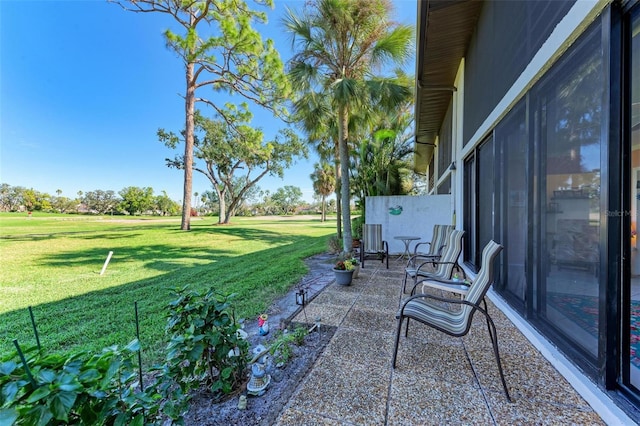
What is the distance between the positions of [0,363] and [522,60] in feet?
14.0

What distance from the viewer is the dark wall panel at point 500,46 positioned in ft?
7.77

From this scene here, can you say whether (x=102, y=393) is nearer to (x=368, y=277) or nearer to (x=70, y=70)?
(x=368, y=277)

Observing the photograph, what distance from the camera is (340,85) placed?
567 centimetres

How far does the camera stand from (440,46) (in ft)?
16.7

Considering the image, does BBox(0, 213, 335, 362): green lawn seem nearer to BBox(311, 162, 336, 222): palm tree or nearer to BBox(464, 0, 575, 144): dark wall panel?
BBox(464, 0, 575, 144): dark wall panel

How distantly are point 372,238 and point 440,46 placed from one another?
13.8 feet

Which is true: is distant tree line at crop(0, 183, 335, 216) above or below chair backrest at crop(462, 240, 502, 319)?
above

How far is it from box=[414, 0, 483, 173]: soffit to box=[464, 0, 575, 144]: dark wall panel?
0.23 meters

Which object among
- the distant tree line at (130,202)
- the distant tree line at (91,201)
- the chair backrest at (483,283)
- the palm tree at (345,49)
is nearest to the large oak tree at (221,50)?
the palm tree at (345,49)

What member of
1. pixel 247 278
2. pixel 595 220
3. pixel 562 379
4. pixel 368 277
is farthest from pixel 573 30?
pixel 247 278

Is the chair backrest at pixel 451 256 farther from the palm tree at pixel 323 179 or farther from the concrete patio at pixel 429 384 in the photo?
the palm tree at pixel 323 179

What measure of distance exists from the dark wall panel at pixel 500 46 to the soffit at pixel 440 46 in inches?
8.9

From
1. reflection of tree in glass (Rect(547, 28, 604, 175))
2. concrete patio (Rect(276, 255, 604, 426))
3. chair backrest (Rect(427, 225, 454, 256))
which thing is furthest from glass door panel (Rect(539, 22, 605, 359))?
chair backrest (Rect(427, 225, 454, 256))

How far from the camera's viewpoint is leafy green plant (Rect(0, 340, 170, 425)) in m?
0.88
